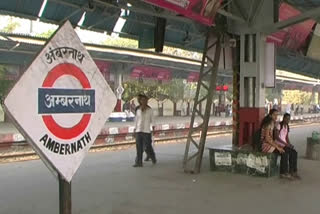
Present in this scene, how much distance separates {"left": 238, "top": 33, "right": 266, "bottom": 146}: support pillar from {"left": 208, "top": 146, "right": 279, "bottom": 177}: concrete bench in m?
0.77

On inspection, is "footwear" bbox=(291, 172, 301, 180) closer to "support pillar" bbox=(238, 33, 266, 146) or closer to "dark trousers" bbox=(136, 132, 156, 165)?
"support pillar" bbox=(238, 33, 266, 146)

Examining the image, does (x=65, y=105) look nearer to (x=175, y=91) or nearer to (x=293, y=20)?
(x=293, y=20)

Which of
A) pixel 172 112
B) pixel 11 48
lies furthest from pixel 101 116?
pixel 172 112

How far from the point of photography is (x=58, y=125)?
283cm

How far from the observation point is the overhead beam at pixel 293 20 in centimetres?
944

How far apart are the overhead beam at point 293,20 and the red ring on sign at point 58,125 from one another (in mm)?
7473

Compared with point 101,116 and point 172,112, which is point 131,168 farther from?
point 172,112

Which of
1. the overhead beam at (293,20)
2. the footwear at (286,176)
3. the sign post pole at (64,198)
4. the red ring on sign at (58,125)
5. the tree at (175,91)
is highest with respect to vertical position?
the overhead beam at (293,20)

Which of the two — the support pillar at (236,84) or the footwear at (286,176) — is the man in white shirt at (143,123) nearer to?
the support pillar at (236,84)

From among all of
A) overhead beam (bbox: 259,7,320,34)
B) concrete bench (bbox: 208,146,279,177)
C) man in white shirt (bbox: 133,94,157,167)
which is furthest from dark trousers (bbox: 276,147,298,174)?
man in white shirt (bbox: 133,94,157,167)

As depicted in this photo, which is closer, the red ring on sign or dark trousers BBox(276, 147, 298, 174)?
the red ring on sign

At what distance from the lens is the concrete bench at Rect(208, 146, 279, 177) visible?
925 centimetres

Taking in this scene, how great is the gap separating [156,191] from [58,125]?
517 centimetres

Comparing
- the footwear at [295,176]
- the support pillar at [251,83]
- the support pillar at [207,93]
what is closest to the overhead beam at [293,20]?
the support pillar at [251,83]
